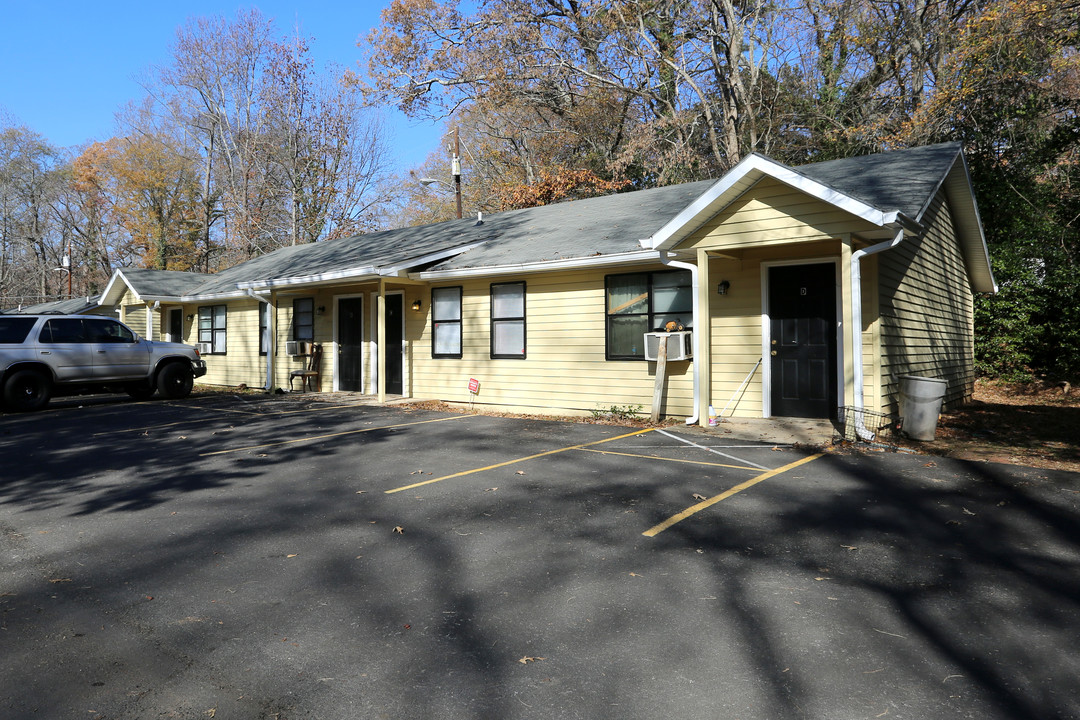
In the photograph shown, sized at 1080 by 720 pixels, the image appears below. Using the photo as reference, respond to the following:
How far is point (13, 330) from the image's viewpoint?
1195 cm

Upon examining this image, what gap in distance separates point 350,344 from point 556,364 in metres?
6.01

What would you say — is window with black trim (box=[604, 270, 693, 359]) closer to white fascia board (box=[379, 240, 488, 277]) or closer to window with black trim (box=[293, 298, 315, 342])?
white fascia board (box=[379, 240, 488, 277])

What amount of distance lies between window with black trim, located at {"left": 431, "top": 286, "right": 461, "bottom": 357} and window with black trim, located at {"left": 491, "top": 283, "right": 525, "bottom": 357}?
3.02 ft

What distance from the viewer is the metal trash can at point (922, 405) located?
26.7 feet

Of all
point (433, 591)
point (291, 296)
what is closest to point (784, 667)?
point (433, 591)

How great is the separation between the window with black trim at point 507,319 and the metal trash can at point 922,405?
20.5 feet

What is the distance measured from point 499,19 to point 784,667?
22656mm

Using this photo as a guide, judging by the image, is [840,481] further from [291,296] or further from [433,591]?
[291,296]

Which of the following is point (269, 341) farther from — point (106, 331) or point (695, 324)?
point (695, 324)

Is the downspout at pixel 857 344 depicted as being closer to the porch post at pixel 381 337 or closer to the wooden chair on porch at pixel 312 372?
the porch post at pixel 381 337

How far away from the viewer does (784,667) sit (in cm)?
278

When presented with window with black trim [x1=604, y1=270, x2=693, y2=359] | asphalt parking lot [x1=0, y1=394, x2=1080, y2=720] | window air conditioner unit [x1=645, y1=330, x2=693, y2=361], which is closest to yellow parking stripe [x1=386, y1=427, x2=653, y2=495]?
asphalt parking lot [x1=0, y1=394, x2=1080, y2=720]

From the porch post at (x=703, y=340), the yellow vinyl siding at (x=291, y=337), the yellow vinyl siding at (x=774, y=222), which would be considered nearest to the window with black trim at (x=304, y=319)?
the yellow vinyl siding at (x=291, y=337)

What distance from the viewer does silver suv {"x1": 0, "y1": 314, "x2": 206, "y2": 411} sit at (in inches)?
468
